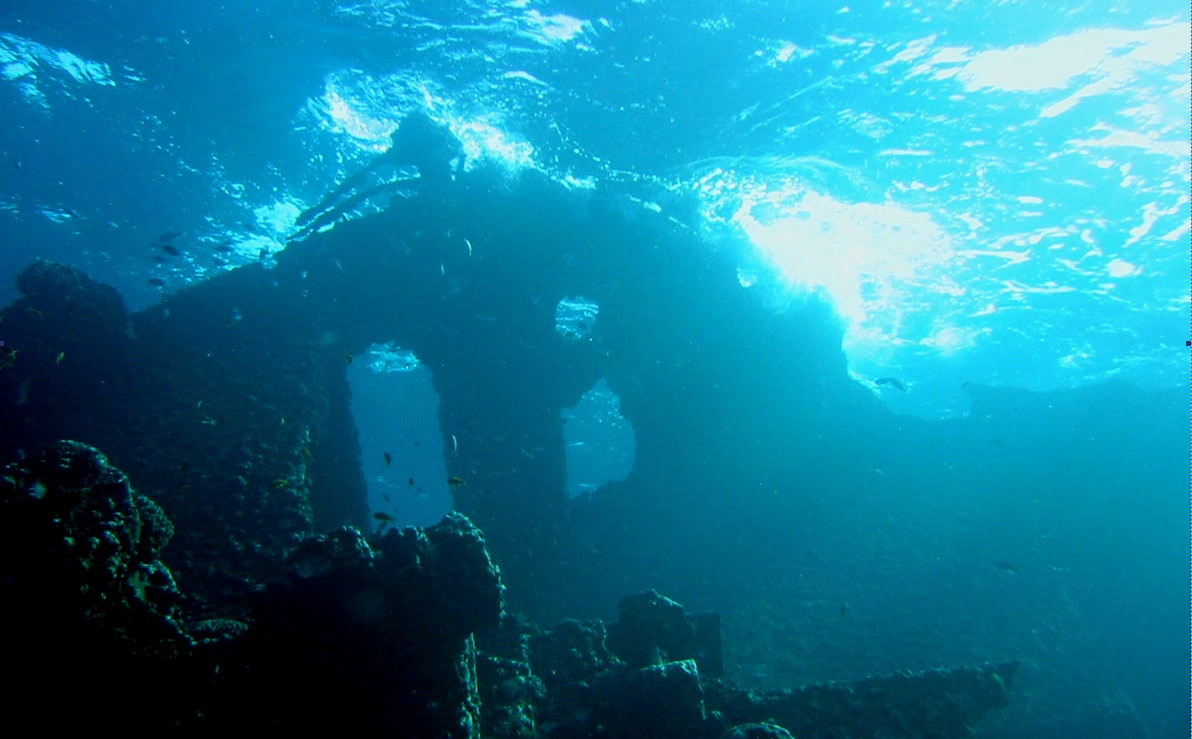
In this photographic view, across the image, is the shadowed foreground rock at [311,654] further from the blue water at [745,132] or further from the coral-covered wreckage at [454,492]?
the blue water at [745,132]

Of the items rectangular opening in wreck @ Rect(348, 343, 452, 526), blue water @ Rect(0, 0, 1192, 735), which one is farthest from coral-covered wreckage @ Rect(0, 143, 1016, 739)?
rectangular opening in wreck @ Rect(348, 343, 452, 526)

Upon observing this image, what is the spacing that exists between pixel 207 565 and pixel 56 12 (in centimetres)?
1318

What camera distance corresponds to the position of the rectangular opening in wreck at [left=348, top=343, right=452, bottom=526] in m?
30.8

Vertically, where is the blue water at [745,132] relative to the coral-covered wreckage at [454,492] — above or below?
above

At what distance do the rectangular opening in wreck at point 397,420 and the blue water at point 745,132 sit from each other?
9.30 metres

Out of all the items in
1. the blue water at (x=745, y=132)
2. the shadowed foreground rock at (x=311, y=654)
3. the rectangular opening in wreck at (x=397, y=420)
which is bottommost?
the shadowed foreground rock at (x=311, y=654)

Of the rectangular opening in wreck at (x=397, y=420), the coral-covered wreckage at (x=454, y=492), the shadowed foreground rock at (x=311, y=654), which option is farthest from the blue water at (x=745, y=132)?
the rectangular opening in wreck at (x=397, y=420)

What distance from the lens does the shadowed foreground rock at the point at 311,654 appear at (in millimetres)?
5277

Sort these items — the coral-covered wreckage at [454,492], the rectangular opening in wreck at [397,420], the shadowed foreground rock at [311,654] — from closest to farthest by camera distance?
the shadowed foreground rock at [311,654] → the coral-covered wreckage at [454,492] → the rectangular opening in wreck at [397,420]

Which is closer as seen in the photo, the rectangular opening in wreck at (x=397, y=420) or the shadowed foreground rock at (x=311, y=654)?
the shadowed foreground rock at (x=311, y=654)

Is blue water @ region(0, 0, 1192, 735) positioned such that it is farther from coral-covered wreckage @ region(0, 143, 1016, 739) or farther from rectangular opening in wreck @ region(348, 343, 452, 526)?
rectangular opening in wreck @ region(348, 343, 452, 526)

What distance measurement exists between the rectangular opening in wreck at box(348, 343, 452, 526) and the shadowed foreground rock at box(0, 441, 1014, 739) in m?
2.48

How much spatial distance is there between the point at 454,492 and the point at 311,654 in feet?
32.6

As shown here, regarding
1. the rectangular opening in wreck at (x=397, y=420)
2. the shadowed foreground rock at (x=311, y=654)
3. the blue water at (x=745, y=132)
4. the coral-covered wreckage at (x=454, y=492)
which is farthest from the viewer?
the rectangular opening in wreck at (x=397, y=420)
